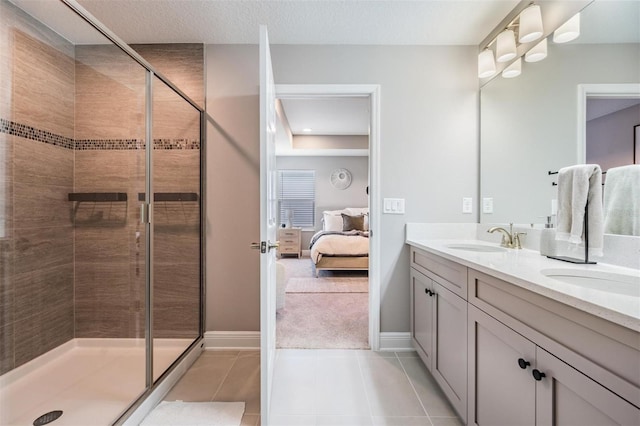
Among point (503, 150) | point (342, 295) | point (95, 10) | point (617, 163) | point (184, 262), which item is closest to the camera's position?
point (617, 163)

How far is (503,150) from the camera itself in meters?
1.84

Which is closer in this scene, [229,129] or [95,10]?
[95,10]

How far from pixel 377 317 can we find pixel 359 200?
4.30 metres

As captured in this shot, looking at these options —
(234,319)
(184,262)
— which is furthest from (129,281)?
(234,319)

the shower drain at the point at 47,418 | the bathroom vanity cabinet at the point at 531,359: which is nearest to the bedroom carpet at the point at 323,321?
the bathroom vanity cabinet at the point at 531,359

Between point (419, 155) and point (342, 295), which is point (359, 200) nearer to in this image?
point (342, 295)

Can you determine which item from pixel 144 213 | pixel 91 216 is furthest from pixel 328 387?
pixel 91 216

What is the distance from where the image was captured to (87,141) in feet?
6.26

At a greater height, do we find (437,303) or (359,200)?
(359,200)

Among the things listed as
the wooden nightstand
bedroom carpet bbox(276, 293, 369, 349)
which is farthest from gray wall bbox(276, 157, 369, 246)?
bedroom carpet bbox(276, 293, 369, 349)

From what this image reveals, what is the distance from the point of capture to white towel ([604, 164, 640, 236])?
3.47ft

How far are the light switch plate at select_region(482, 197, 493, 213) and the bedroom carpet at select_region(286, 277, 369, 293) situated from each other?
6.44 ft

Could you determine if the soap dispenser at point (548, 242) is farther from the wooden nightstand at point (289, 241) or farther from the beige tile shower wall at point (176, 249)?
the wooden nightstand at point (289, 241)

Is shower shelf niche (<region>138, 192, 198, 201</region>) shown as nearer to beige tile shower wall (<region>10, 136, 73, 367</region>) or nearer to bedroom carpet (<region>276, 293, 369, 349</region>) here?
beige tile shower wall (<region>10, 136, 73, 367</region>)
